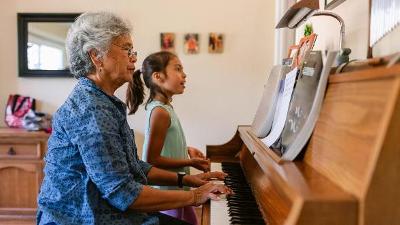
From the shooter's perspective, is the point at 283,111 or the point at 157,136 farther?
the point at 157,136

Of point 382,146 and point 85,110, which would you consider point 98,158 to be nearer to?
point 85,110

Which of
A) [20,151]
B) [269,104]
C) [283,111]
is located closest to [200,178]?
[269,104]

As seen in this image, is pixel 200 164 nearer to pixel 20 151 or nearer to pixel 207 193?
pixel 207 193

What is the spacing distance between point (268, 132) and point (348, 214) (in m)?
0.85

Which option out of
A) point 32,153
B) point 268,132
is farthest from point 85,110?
point 32,153

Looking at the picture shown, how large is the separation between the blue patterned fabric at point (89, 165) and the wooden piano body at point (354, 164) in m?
0.49

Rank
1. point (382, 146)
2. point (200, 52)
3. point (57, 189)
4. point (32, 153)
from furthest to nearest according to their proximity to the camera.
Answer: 1. point (200, 52)
2. point (32, 153)
3. point (57, 189)
4. point (382, 146)

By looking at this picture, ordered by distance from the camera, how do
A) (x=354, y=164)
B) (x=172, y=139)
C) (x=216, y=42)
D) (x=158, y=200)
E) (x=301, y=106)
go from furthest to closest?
(x=216, y=42), (x=172, y=139), (x=158, y=200), (x=301, y=106), (x=354, y=164)

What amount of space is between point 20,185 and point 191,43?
5.85ft

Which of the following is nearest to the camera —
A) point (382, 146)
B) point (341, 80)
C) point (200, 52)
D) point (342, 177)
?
point (382, 146)

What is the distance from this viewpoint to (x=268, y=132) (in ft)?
5.01

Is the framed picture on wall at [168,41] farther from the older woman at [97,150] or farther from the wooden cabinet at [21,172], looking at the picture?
the older woman at [97,150]

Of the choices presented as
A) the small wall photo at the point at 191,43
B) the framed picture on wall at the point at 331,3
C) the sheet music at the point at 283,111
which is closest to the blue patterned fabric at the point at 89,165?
the sheet music at the point at 283,111

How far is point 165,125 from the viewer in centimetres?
185
